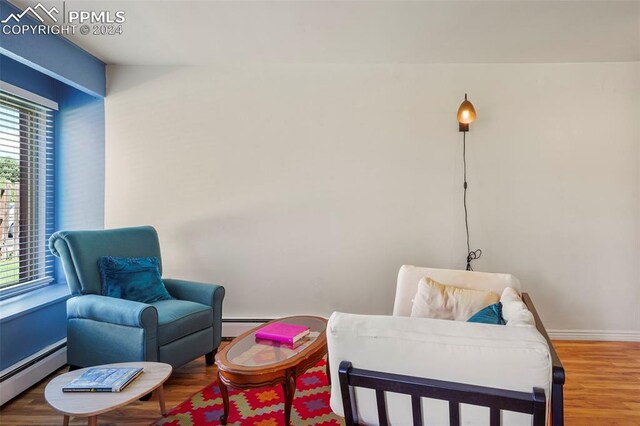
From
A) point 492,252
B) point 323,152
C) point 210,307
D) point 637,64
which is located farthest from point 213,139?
point 637,64

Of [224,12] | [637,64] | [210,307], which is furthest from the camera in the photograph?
[637,64]

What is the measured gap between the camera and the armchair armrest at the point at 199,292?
9.39ft

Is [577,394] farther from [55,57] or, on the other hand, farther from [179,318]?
[55,57]

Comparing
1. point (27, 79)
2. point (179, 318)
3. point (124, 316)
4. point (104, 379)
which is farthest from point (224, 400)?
point (27, 79)

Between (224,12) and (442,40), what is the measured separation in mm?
1580

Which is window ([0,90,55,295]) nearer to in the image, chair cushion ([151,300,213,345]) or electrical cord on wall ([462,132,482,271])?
chair cushion ([151,300,213,345])

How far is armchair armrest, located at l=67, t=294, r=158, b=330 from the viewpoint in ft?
7.52

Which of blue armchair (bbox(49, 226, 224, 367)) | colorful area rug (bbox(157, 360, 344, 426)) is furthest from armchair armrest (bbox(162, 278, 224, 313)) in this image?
colorful area rug (bbox(157, 360, 344, 426))

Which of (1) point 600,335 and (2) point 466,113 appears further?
(1) point 600,335

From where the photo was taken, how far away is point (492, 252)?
339 centimetres

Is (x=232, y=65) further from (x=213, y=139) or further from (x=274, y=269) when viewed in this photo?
(x=274, y=269)

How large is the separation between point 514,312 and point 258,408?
151 centimetres

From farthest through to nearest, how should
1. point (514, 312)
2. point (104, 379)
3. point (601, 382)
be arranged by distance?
point (601, 382) → point (104, 379) → point (514, 312)

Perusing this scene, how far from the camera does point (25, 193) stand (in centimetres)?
310
